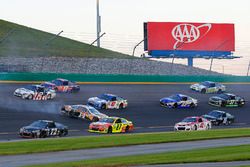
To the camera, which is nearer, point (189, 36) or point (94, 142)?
point (94, 142)

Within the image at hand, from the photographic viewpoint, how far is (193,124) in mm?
49375

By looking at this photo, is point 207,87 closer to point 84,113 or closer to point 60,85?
point 60,85

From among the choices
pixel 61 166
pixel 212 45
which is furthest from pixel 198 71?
pixel 61 166

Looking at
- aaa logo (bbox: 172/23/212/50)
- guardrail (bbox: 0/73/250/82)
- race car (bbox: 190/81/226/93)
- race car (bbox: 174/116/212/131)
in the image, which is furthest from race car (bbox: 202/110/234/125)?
aaa logo (bbox: 172/23/212/50)

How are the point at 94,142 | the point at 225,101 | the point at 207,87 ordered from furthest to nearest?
the point at 207,87 → the point at 225,101 → the point at 94,142

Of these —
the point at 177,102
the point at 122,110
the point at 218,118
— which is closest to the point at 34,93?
the point at 122,110

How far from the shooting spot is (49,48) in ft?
293

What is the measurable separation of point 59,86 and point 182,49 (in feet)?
102

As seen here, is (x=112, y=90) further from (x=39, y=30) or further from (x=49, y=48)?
(x=39, y=30)

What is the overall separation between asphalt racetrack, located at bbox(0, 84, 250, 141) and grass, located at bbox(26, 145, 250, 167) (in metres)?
12.7

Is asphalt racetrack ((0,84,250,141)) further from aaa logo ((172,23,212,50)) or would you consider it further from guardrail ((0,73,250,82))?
aaa logo ((172,23,212,50))

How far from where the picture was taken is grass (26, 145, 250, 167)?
1048 inches

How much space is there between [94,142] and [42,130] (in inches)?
243

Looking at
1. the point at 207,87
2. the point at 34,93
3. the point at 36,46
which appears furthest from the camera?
the point at 36,46
